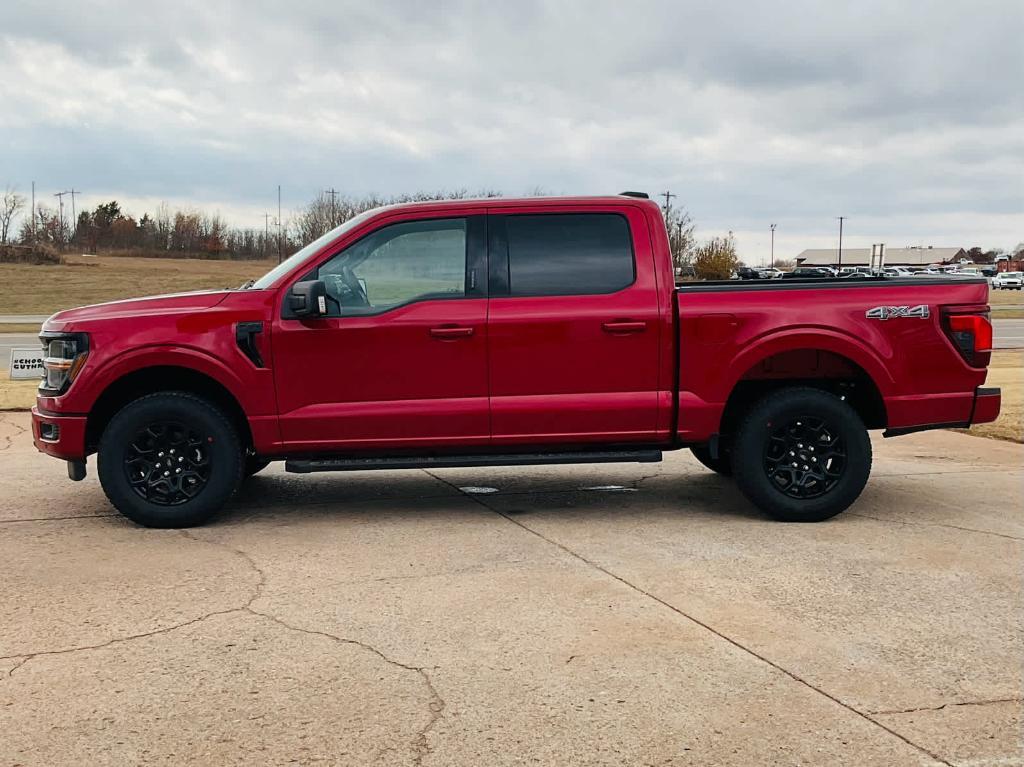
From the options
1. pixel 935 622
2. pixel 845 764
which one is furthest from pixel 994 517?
pixel 845 764

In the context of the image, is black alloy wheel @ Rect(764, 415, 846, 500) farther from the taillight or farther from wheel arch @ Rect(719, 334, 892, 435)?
the taillight

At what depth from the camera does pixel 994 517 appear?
6699 millimetres

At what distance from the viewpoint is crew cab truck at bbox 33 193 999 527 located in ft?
21.0

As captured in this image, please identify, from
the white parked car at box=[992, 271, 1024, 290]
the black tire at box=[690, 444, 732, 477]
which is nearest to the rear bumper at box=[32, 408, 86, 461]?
the black tire at box=[690, 444, 732, 477]

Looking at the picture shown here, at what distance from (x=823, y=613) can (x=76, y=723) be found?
Result: 10.2 ft

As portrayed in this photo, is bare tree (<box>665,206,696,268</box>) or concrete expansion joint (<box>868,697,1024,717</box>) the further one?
bare tree (<box>665,206,696,268</box>)

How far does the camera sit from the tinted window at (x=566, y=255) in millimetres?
6582

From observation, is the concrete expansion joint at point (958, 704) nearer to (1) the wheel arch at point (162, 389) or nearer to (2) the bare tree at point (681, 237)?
(1) the wheel arch at point (162, 389)

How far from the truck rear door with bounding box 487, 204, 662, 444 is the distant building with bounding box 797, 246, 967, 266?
496 feet

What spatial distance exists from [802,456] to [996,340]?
2232 cm

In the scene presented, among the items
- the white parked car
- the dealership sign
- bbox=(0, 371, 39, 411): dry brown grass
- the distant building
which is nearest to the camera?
the dealership sign

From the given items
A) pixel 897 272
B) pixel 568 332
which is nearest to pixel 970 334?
pixel 568 332

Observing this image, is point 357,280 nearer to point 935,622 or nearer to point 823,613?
point 823,613

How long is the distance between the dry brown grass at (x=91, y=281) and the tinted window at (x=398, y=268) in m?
36.2
